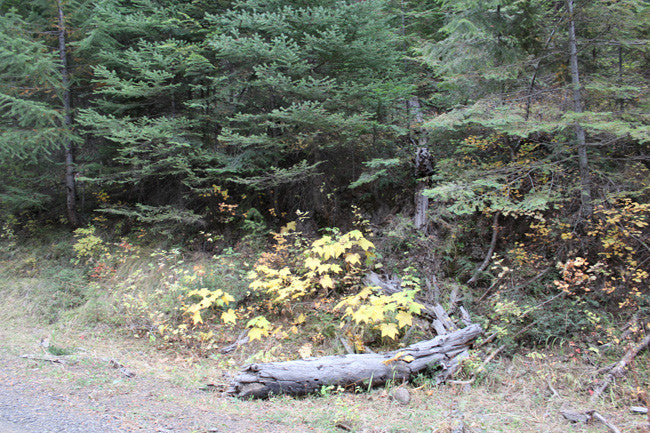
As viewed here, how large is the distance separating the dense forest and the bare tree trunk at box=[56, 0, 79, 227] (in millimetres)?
71

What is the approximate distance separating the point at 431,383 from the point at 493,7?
681 centimetres

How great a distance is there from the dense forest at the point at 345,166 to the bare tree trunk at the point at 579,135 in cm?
3

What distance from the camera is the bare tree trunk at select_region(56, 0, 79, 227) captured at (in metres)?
9.06

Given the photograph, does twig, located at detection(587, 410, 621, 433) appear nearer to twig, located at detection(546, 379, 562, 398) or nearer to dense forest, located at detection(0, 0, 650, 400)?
twig, located at detection(546, 379, 562, 398)

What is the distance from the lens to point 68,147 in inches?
360

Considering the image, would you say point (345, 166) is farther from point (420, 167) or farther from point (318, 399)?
point (318, 399)

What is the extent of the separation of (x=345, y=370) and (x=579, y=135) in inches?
222

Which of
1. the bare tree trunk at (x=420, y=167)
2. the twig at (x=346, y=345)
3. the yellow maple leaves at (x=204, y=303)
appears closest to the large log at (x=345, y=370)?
the twig at (x=346, y=345)

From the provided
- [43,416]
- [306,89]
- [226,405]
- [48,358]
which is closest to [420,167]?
[306,89]

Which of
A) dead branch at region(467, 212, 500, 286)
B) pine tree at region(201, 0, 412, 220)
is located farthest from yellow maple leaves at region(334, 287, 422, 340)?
pine tree at region(201, 0, 412, 220)

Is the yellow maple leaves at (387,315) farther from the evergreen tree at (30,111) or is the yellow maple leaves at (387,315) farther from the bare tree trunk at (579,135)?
the evergreen tree at (30,111)

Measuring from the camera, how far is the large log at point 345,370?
14.3 feet

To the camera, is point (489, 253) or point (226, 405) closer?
point (226, 405)

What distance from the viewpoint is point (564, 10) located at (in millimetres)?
5938
